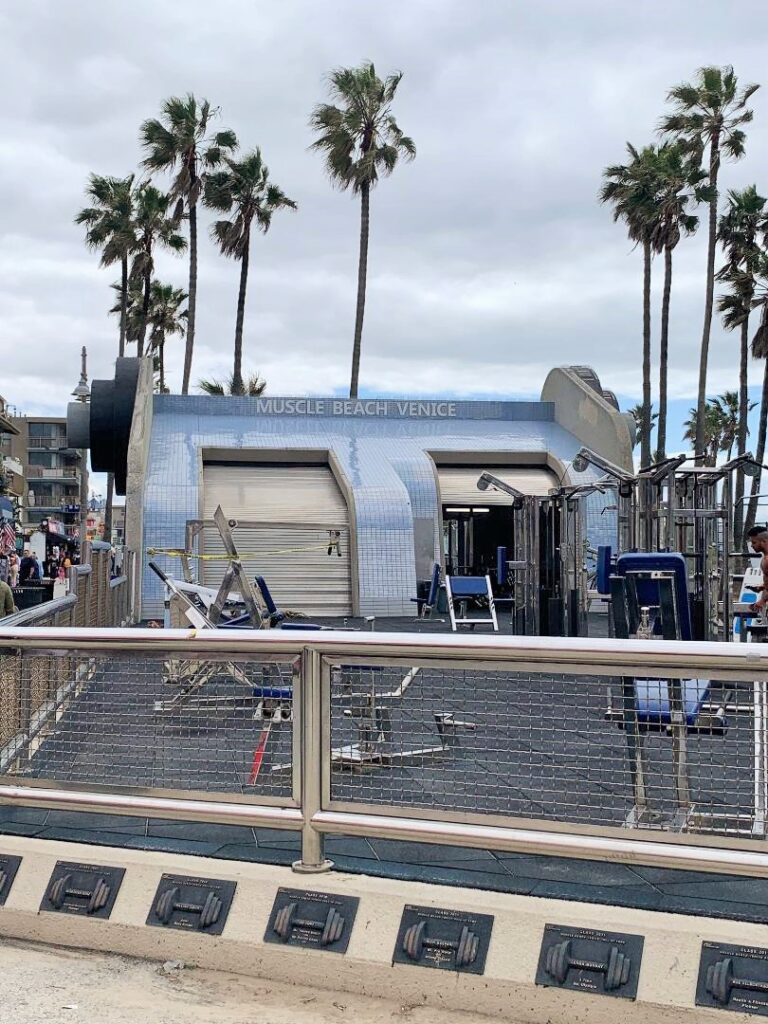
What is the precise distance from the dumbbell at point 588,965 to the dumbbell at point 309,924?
2.60ft

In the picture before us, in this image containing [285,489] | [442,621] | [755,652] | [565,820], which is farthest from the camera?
[285,489]

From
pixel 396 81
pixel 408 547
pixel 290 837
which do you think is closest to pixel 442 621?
pixel 408 547

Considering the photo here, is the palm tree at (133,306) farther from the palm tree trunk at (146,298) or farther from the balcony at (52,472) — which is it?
the balcony at (52,472)

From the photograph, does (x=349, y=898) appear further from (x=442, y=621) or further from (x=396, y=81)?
(x=396, y=81)

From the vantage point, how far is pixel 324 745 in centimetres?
442

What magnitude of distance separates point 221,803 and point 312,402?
26358 millimetres

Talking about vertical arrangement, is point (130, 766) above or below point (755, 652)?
below

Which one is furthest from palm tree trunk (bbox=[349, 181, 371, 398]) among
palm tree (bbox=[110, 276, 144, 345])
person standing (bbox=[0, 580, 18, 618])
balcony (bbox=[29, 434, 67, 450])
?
balcony (bbox=[29, 434, 67, 450])

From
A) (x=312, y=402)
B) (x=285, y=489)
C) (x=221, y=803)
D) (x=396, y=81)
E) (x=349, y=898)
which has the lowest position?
(x=349, y=898)

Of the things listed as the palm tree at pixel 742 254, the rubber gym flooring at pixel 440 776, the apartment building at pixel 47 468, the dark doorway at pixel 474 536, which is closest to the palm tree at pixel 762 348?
the palm tree at pixel 742 254

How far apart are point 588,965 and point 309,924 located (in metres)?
1.05

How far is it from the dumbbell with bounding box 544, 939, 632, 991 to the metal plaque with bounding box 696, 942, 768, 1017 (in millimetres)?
245

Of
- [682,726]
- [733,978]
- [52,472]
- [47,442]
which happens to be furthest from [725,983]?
[47,442]

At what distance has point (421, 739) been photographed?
5012 millimetres
